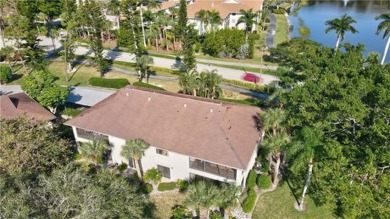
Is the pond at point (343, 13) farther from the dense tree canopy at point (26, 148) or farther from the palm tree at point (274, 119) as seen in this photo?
the dense tree canopy at point (26, 148)

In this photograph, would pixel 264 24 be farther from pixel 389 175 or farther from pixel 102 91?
pixel 389 175

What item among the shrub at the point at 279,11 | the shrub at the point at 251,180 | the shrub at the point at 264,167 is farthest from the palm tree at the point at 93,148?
the shrub at the point at 279,11

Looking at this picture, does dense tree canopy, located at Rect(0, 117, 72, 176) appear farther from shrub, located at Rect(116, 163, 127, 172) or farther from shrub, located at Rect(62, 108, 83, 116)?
shrub, located at Rect(62, 108, 83, 116)

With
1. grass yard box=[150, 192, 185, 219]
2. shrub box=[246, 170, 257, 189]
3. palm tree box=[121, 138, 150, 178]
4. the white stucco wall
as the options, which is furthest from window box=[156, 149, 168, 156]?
shrub box=[246, 170, 257, 189]

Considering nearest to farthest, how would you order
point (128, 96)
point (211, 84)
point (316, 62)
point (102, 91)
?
point (316, 62)
point (128, 96)
point (211, 84)
point (102, 91)

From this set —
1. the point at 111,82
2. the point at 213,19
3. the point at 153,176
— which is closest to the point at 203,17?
the point at 213,19

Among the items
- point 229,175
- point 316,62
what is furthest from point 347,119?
point 229,175
